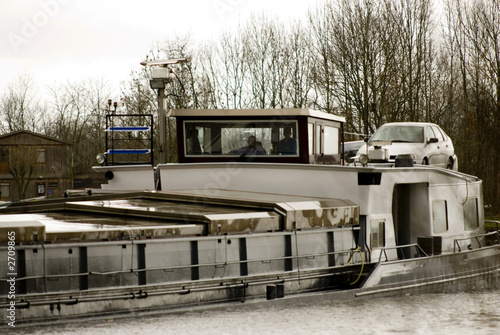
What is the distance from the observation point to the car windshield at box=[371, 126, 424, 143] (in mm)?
21516

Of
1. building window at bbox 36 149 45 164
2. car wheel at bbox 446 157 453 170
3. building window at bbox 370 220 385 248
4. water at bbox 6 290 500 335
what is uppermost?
building window at bbox 36 149 45 164

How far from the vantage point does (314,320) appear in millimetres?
12258

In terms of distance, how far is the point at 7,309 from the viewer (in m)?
10.0

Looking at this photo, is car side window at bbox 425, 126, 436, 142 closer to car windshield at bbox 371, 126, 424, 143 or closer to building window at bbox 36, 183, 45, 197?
car windshield at bbox 371, 126, 424, 143

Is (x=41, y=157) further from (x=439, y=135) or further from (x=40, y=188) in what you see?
(x=439, y=135)

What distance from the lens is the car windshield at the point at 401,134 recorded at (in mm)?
21516

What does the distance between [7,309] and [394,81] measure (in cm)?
2928

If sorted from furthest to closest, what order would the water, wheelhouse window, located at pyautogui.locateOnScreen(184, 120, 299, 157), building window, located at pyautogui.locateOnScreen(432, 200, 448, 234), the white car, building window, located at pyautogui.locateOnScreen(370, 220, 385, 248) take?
1. the white car
2. building window, located at pyautogui.locateOnScreen(432, 200, 448, 234)
3. wheelhouse window, located at pyautogui.locateOnScreen(184, 120, 299, 157)
4. building window, located at pyautogui.locateOnScreen(370, 220, 385, 248)
5. the water

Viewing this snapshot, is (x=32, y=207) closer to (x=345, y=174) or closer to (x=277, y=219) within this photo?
(x=277, y=219)

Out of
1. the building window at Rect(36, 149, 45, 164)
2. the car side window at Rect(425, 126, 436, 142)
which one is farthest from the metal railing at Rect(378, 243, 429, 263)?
the building window at Rect(36, 149, 45, 164)

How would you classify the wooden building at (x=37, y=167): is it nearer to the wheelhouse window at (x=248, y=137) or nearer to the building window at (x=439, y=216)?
the wheelhouse window at (x=248, y=137)

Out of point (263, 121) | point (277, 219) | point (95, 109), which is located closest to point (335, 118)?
point (263, 121)

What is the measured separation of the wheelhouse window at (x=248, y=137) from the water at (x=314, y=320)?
13.7 ft

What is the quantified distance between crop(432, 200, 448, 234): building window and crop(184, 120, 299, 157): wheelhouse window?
3.46 metres
